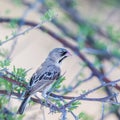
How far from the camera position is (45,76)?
5.09 metres

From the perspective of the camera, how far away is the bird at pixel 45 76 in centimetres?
451

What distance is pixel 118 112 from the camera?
245 inches

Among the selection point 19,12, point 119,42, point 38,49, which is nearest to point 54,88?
point 119,42

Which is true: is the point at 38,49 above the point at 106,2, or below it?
below

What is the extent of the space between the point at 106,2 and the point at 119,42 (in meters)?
2.06

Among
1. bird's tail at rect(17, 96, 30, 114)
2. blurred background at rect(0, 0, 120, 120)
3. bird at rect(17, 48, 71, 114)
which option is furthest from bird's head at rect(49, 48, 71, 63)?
bird's tail at rect(17, 96, 30, 114)

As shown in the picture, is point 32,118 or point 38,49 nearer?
point 32,118

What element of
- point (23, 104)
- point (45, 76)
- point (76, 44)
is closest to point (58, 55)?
point (45, 76)

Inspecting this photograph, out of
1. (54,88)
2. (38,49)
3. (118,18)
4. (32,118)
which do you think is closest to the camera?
(54,88)

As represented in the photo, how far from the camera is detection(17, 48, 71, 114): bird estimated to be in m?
4.51

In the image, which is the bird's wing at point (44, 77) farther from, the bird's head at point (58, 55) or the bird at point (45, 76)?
the bird's head at point (58, 55)

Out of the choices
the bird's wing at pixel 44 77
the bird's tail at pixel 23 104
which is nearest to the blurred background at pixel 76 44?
the bird's wing at pixel 44 77

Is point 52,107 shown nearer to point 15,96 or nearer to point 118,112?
point 15,96

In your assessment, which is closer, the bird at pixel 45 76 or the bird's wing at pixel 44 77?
the bird at pixel 45 76
